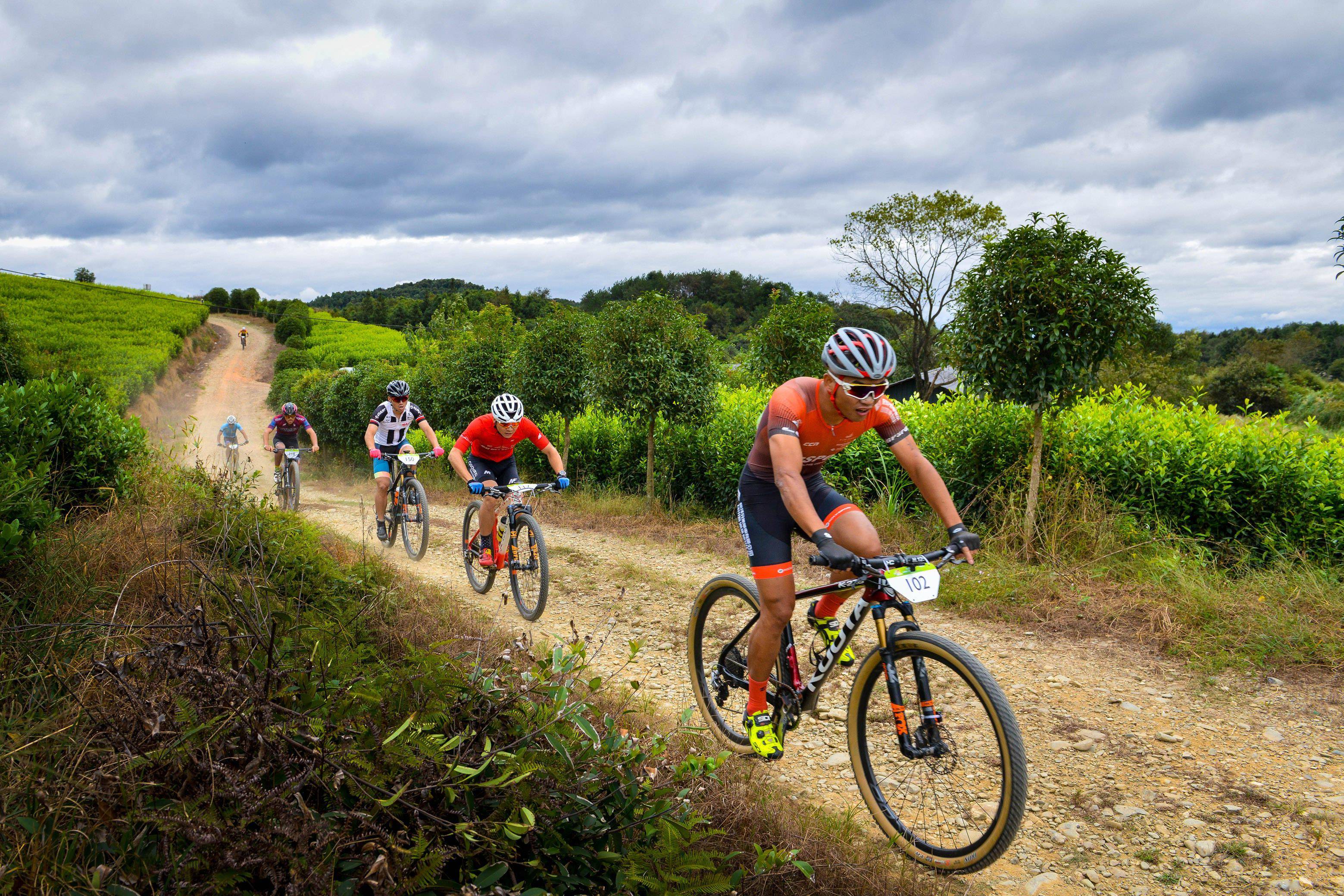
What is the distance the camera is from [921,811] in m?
3.49

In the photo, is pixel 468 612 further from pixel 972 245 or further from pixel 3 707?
pixel 972 245

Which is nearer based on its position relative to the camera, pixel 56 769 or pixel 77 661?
pixel 56 769

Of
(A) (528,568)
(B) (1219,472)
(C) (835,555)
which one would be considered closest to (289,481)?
(A) (528,568)

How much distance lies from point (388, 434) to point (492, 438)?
8.87 ft

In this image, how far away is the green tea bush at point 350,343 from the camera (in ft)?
125

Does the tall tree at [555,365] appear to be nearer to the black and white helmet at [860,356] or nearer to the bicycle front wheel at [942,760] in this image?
the black and white helmet at [860,356]

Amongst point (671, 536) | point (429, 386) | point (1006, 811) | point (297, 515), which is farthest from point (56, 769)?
point (429, 386)

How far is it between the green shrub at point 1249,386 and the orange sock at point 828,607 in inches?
1398

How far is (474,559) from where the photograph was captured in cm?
807

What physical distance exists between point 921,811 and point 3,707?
377 cm

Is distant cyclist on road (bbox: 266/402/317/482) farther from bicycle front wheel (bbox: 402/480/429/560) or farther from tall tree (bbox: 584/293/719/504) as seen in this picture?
tall tree (bbox: 584/293/719/504)

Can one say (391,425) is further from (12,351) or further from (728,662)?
(728,662)

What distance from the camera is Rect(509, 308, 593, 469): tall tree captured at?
13.6 meters

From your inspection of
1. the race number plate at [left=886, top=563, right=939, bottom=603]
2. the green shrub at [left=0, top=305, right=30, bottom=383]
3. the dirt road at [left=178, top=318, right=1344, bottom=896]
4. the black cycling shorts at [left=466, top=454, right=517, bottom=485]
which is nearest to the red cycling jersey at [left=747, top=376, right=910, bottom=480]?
the race number plate at [left=886, top=563, right=939, bottom=603]
